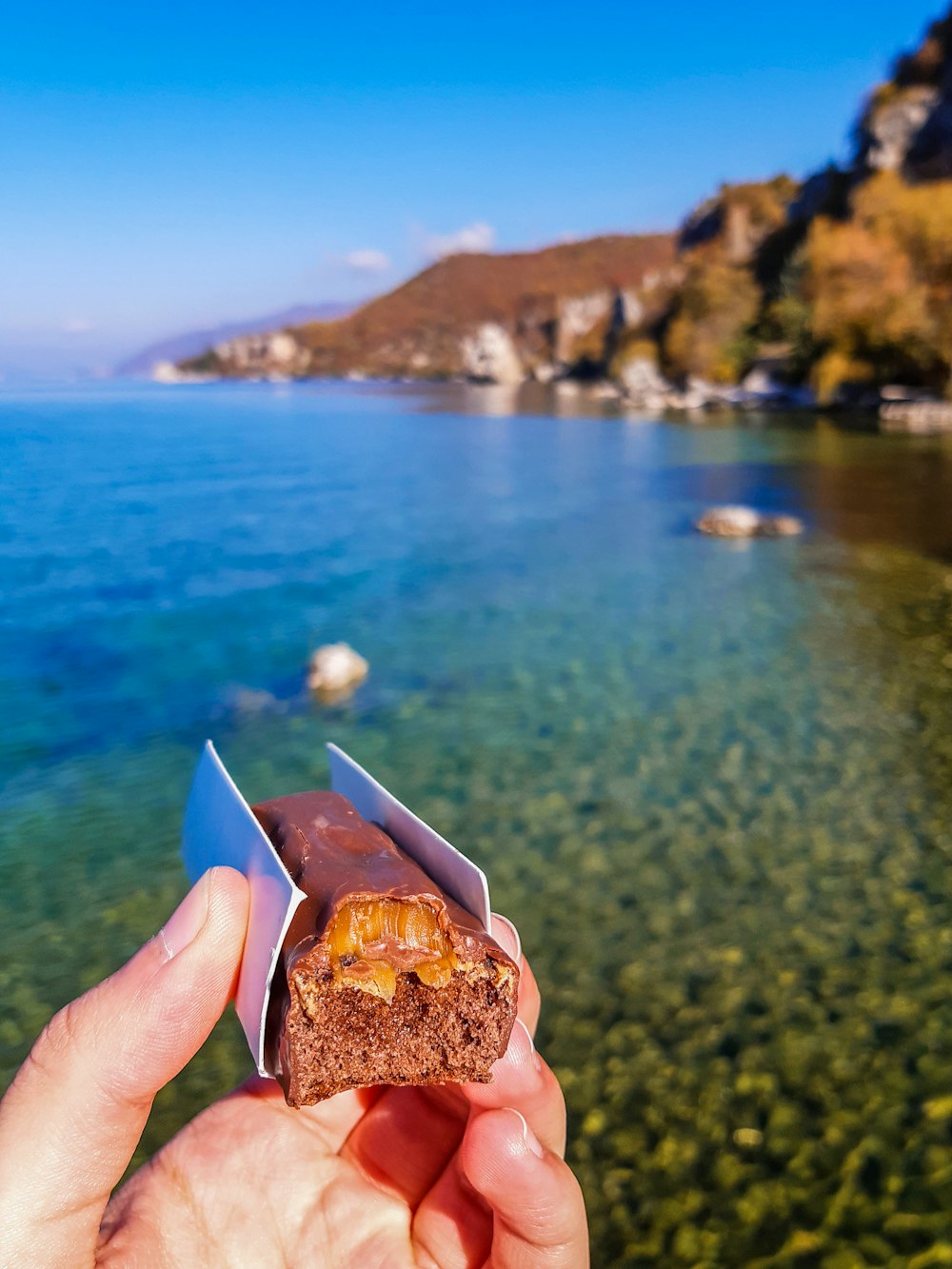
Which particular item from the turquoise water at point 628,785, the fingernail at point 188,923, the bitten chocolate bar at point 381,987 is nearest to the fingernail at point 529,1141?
the bitten chocolate bar at point 381,987

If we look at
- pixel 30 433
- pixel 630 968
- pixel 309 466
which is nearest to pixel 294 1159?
pixel 630 968

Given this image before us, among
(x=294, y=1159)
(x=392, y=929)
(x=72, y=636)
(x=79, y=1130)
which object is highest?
(x=392, y=929)

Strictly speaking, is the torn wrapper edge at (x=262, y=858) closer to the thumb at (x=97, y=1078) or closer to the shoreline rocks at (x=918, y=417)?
the thumb at (x=97, y=1078)

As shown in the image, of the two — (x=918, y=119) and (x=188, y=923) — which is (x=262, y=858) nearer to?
(x=188, y=923)

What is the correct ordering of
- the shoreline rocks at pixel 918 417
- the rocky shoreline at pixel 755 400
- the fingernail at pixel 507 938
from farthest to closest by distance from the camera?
the rocky shoreline at pixel 755 400
the shoreline rocks at pixel 918 417
the fingernail at pixel 507 938

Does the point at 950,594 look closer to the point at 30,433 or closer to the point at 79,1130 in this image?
the point at 79,1130

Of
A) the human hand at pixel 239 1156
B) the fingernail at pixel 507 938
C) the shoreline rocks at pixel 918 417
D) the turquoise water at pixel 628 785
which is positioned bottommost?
the turquoise water at pixel 628 785

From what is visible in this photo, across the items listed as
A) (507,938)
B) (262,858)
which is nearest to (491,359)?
(507,938)
